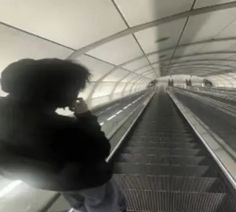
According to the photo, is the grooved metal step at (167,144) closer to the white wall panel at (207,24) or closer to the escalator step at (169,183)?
the escalator step at (169,183)

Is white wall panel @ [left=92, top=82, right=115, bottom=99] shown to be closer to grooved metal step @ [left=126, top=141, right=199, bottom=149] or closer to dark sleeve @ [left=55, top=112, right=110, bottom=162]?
grooved metal step @ [left=126, top=141, right=199, bottom=149]

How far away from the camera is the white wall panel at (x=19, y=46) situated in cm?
466

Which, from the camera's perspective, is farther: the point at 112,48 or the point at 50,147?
the point at 112,48

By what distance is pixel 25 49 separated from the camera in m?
5.51

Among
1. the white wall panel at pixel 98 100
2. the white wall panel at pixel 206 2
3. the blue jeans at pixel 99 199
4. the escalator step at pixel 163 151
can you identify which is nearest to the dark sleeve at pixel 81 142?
the blue jeans at pixel 99 199

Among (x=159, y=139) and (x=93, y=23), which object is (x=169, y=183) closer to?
(x=93, y=23)

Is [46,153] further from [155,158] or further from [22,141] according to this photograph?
[155,158]

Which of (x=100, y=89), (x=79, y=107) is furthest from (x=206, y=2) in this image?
(x=100, y=89)

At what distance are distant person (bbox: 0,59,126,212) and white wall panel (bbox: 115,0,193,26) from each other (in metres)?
3.06

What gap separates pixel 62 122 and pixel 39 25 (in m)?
2.98

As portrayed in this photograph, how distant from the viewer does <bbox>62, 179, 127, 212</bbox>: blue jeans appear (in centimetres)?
250

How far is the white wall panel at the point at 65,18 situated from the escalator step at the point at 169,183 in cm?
235

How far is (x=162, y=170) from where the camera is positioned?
5.54m

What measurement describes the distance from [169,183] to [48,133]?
2.94 meters
